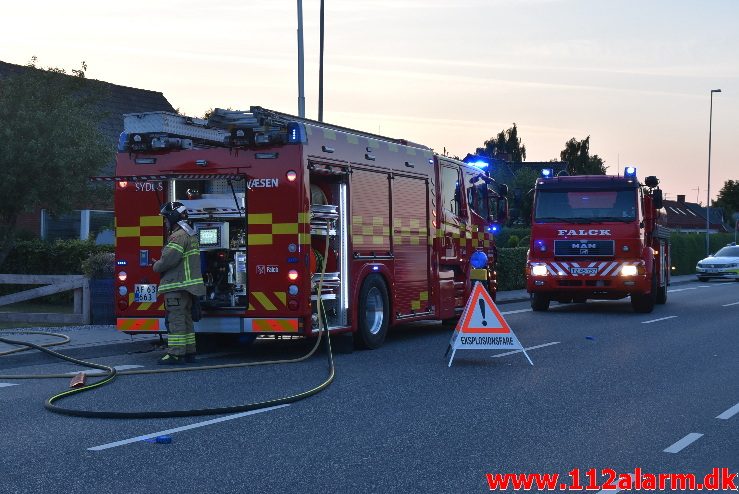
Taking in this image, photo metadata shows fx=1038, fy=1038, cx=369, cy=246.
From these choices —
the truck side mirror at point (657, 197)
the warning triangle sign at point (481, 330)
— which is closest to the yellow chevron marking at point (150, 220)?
the warning triangle sign at point (481, 330)

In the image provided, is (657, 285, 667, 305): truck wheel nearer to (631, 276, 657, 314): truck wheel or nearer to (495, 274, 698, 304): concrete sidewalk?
(631, 276, 657, 314): truck wheel

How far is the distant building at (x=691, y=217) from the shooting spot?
119m

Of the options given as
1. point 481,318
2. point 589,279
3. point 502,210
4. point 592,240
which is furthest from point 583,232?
point 481,318

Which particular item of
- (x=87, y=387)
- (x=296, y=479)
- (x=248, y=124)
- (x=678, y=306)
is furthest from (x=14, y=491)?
(x=678, y=306)

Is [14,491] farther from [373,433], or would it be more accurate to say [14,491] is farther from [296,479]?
[373,433]

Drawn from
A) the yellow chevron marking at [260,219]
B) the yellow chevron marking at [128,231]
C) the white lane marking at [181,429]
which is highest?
the yellow chevron marking at [260,219]

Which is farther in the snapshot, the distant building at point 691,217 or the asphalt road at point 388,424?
the distant building at point 691,217

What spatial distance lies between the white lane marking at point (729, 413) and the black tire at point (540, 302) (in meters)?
12.4

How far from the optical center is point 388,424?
8.17 metres

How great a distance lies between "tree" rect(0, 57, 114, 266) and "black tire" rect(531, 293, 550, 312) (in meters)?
9.70

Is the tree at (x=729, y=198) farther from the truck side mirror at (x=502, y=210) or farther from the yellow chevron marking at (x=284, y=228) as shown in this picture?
the yellow chevron marking at (x=284, y=228)

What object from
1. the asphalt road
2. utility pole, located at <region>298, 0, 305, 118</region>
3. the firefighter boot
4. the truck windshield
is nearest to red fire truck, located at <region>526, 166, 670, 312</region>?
the truck windshield

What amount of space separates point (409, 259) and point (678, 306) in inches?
450

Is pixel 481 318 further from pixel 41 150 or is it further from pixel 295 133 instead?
pixel 41 150
